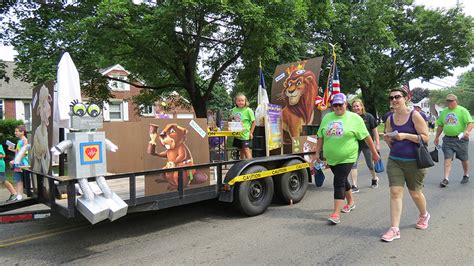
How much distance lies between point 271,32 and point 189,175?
8.37 metres

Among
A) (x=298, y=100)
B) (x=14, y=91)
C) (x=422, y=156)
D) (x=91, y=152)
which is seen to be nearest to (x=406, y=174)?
(x=422, y=156)


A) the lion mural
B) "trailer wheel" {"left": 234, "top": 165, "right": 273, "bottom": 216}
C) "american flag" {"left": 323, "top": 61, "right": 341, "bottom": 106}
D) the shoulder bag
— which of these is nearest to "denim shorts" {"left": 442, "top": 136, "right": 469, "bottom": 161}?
"american flag" {"left": 323, "top": 61, "right": 341, "bottom": 106}

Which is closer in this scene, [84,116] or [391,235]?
[84,116]

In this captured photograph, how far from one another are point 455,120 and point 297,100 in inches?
130

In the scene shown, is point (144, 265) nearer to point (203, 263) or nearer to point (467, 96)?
point (203, 263)

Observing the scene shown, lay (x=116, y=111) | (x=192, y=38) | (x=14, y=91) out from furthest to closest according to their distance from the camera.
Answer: (x=116, y=111), (x=14, y=91), (x=192, y=38)

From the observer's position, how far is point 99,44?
11859 mm

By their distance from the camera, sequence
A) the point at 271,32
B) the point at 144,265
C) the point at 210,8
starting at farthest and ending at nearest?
the point at 271,32 < the point at 210,8 < the point at 144,265

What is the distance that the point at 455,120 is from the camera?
744cm

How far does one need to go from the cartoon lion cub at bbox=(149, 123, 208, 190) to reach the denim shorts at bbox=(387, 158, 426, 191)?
252 centimetres

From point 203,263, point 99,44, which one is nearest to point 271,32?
point 99,44

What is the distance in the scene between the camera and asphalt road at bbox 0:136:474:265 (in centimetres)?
392

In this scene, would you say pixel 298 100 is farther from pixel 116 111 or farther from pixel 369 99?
pixel 116 111

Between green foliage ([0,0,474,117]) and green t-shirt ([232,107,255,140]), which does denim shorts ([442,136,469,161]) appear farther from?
green foliage ([0,0,474,117])
